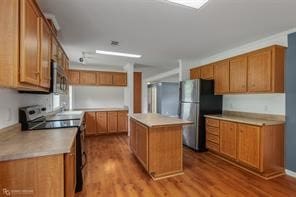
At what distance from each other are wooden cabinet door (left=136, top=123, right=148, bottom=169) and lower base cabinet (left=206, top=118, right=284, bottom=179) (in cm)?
168

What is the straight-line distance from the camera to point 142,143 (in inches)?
119

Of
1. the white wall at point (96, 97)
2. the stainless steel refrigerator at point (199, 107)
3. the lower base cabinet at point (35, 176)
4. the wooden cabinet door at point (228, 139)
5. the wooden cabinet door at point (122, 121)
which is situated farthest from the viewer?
the white wall at point (96, 97)

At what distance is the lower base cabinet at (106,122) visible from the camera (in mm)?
5441

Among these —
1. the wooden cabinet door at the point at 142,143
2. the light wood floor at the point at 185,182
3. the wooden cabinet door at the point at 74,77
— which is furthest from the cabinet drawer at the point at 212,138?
the wooden cabinet door at the point at 74,77

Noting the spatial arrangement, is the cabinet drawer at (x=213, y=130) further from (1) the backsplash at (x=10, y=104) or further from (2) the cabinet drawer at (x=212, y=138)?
(1) the backsplash at (x=10, y=104)

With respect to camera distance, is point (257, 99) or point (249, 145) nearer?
point (249, 145)

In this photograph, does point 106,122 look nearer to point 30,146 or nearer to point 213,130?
point 213,130

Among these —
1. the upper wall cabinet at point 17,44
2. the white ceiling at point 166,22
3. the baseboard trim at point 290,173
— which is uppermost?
the white ceiling at point 166,22

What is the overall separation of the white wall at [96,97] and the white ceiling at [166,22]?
8.16 ft

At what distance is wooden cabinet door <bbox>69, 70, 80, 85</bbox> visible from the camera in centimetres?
548

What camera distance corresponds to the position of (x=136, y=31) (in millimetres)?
2949

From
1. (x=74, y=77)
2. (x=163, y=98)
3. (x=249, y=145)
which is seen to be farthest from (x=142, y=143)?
(x=163, y=98)

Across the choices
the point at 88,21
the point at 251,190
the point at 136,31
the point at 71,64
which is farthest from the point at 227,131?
the point at 71,64

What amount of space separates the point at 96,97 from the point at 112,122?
3.94ft
